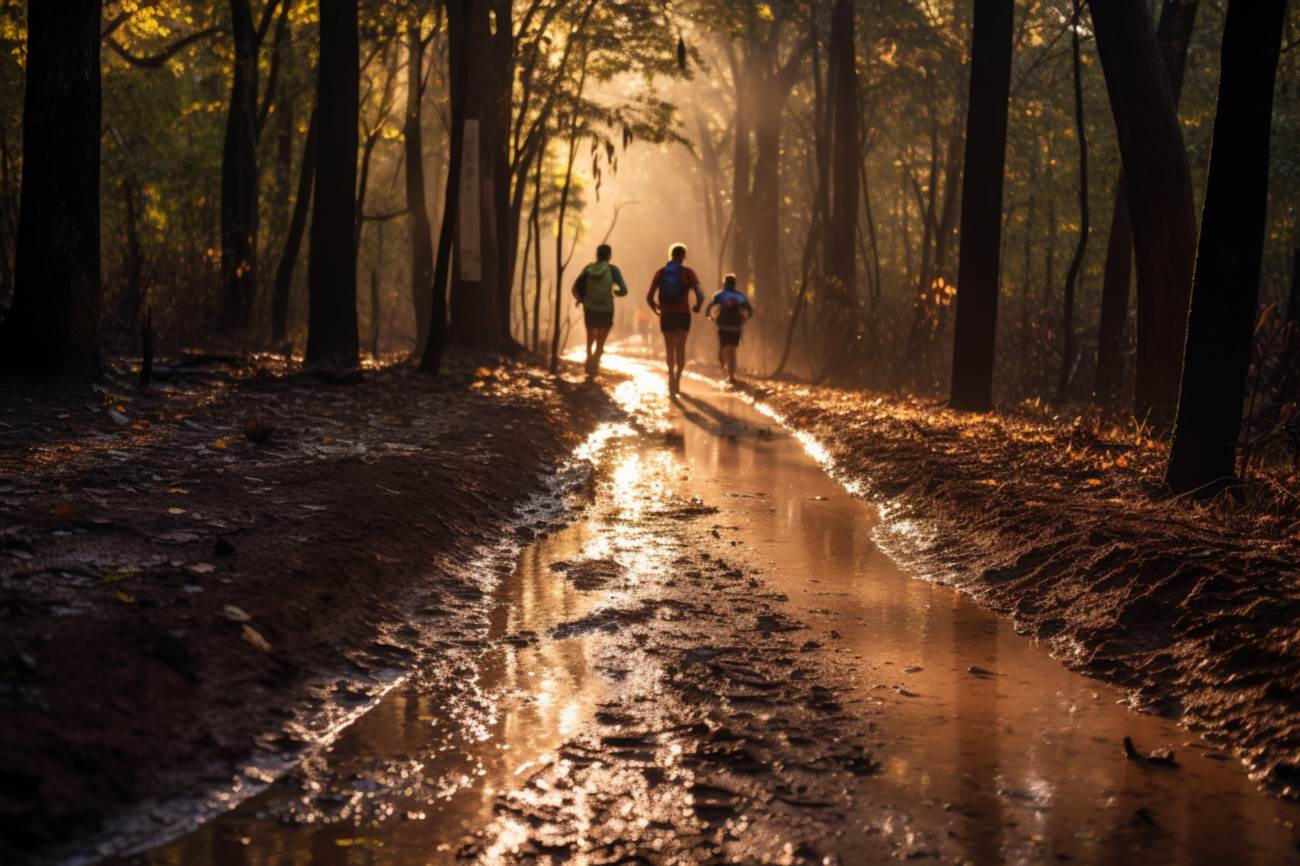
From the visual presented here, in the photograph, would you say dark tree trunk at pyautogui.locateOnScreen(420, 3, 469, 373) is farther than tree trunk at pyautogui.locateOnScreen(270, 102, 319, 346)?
No

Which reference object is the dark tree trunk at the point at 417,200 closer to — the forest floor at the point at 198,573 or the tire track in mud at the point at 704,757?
the forest floor at the point at 198,573

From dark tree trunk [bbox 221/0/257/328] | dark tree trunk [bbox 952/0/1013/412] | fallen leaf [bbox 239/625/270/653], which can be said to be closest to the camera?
fallen leaf [bbox 239/625/270/653]

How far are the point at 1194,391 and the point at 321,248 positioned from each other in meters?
10.9

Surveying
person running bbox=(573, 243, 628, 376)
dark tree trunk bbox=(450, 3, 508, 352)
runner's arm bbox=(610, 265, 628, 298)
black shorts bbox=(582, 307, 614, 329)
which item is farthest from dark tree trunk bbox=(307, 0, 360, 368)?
black shorts bbox=(582, 307, 614, 329)

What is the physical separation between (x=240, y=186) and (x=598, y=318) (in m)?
6.19

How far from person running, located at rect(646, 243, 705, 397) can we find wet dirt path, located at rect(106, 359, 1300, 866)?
14.3 meters

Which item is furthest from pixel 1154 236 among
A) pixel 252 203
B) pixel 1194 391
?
pixel 252 203

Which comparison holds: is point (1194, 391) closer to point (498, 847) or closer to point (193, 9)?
point (498, 847)

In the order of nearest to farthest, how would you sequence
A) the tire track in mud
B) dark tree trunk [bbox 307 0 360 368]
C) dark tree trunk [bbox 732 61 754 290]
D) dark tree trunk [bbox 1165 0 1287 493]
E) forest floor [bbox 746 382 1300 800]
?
the tire track in mud < forest floor [bbox 746 382 1300 800] < dark tree trunk [bbox 1165 0 1287 493] < dark tree trunk [bbox 307 0 360 368] < dark tree trunk [bbox 732 61 754 290]

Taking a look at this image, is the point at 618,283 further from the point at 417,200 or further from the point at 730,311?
the point at 417,200

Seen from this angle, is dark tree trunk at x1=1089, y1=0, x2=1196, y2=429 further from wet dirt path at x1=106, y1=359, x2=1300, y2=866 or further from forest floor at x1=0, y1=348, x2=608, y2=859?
wet dirt path at x1=106, y1=359, x2=1300, y2=866

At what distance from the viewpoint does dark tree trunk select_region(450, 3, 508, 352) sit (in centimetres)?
2147

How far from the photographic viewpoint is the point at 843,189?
25.5m

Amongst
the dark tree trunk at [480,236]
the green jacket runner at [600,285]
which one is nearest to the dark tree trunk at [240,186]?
the dark tree trunk at [480,236]
